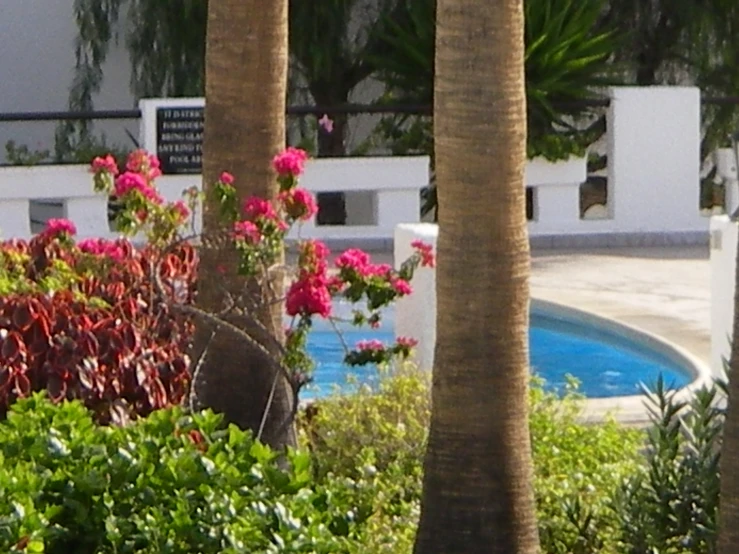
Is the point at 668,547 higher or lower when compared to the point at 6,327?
lower

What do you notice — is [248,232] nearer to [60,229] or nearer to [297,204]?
[297,204]

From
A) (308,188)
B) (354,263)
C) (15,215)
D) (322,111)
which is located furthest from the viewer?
(322,111)

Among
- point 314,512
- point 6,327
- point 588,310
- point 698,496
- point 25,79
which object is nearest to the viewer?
point 314,512

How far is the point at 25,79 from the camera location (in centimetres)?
1903

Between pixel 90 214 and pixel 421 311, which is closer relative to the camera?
pixel 421 311

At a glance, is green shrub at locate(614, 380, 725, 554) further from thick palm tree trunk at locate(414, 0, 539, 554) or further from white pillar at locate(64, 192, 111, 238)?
white pillar at locate(64, 192, 111, 238)

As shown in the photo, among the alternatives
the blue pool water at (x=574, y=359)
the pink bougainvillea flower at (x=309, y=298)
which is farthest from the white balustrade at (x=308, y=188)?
the pink bougainvillea flower at (x=309, y=298)

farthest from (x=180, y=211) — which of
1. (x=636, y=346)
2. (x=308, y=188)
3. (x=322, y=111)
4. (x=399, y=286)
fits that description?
(x=322, y=111)

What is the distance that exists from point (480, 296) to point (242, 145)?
1723mm

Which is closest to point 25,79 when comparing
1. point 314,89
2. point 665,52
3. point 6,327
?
point 314,89

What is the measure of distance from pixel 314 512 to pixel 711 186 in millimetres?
14239

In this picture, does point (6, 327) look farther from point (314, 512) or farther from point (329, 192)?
point (329, 192)

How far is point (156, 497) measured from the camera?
4.21 m

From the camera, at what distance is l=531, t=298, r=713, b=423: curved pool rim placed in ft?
26.1
